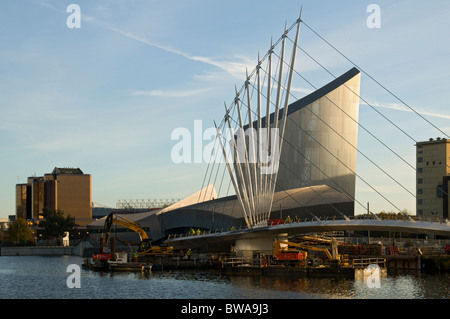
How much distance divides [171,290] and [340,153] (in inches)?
2752

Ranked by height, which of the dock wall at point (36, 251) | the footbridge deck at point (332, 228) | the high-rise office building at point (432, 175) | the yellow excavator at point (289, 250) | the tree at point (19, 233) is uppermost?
the high-rise office building at point (432, 175)

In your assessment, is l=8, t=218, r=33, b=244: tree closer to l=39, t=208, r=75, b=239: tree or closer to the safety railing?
l=39, t=208, r=75, b=239: tree

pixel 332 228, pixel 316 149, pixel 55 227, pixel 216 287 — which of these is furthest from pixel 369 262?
pixel 55 227

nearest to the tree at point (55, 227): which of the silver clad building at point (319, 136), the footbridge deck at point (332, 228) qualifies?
the silver clad building at point (319, 136)

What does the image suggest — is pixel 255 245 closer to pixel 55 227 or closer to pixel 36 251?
pixel 36 251

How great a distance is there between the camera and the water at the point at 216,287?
53.8 metres

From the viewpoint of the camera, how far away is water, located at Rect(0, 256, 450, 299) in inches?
2117

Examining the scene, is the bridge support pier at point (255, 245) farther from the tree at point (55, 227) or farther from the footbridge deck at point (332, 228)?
the tree at point (55, 227)

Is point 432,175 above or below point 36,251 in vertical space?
above

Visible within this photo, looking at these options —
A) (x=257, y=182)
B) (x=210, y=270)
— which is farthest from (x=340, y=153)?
(x=210, y=270)

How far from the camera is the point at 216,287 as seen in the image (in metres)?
60.1

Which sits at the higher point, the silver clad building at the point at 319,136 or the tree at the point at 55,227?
the silver clad building at the point at 319,136
